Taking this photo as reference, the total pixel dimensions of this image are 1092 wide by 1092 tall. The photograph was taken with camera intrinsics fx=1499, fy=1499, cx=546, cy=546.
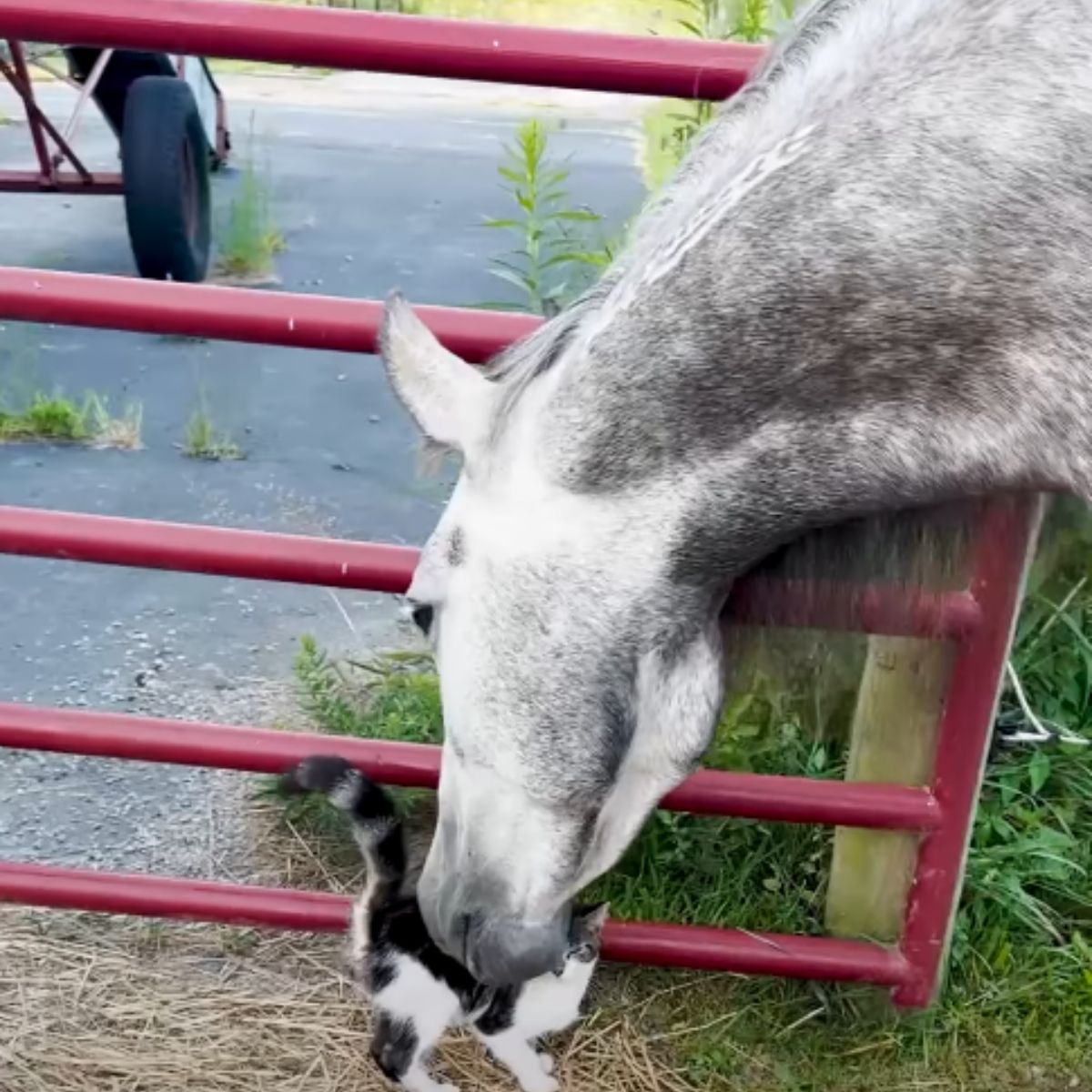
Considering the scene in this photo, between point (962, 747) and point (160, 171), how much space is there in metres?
4.35

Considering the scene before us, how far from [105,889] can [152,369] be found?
3.34 m

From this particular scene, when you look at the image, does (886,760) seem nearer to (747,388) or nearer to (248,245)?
(747,388)

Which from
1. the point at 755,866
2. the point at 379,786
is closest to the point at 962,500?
the point at 379,786

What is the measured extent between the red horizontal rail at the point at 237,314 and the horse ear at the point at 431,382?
1.06 feet

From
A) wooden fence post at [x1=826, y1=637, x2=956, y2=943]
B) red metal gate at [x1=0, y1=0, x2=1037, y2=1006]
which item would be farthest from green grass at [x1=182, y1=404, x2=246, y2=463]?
wooden fence post at [x1=826, y1=637, x2=956, y2=943]

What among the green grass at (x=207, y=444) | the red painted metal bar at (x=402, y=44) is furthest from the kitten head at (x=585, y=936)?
the green grass at (x=207, y=444)

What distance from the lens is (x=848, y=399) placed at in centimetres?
127

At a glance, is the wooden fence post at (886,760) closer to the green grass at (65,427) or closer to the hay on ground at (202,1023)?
the hay on ground at (202,1023)

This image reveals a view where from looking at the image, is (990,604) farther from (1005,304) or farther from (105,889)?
(105,889)

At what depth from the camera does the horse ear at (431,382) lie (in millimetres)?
1421

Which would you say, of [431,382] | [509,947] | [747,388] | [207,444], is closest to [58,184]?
[207,444]

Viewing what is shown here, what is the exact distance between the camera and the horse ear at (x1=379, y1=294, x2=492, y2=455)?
4.66 feet

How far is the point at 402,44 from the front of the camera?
164 centimetres

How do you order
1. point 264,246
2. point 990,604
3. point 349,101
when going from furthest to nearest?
point 349,101
point 264,246
point 990,604
